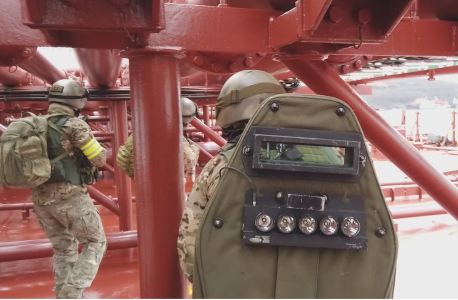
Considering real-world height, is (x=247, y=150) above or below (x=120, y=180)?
above

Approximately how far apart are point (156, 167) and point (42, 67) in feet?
9.40

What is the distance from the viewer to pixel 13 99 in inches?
219

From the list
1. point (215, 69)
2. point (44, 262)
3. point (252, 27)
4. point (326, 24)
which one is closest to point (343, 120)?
point (326, 24)

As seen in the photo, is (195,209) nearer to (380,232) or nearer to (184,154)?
(380,232)

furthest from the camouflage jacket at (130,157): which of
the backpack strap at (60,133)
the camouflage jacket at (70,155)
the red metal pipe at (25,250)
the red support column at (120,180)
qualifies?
the red support column at (120,180)

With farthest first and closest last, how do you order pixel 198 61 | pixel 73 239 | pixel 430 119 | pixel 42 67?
pixel 430 119 < pixel 42 67 < pixel 73 239 < pixel 198 61

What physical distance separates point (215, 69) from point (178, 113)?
905 mm

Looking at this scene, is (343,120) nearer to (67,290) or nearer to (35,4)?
(35,4)

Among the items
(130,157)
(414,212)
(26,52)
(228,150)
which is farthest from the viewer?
(414,212)

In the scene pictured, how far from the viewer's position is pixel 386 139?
240 cm

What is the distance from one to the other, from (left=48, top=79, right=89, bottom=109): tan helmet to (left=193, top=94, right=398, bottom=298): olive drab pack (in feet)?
8.02

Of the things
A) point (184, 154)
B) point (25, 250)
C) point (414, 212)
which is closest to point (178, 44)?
point (184, 154)

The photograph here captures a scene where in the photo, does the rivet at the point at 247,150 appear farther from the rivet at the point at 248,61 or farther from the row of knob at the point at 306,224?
the rivet at the point at 248,61

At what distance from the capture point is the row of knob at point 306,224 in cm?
111
